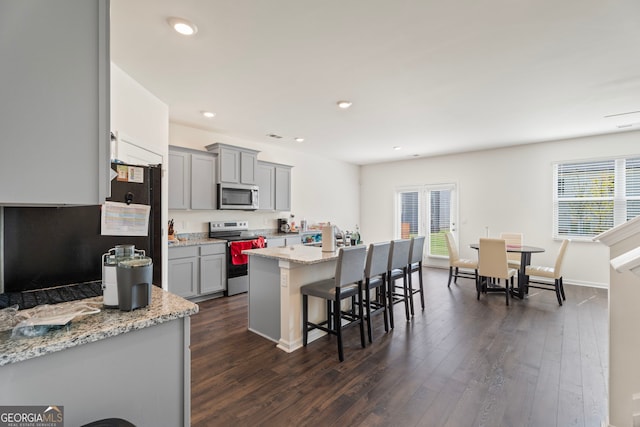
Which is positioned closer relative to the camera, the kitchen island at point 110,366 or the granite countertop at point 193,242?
the kitchen island at point 110,366

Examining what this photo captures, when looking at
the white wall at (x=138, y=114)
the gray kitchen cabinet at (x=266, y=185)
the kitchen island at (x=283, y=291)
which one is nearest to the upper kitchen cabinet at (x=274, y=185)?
the gray kitchen cabinet at (x=266, y=185)

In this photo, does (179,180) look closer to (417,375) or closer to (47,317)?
(47,317)

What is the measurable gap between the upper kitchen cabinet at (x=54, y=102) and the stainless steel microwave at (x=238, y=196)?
382cm

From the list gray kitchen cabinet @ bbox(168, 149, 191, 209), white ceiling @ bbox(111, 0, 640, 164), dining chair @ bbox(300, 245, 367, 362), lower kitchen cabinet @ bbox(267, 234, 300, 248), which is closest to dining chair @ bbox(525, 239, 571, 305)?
white ceiling @ bbox(111, 0, 640, 164)

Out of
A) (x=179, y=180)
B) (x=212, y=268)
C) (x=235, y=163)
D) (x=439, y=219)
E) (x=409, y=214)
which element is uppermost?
(x=235, y=163)

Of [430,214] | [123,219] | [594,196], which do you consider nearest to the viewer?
[123,219]

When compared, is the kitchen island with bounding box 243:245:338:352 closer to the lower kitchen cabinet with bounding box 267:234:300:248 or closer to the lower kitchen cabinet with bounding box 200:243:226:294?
the lower kitchen cabinet with bounding box 200:243:226:294

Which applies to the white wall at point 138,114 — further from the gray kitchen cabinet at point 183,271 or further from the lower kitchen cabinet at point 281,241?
the lower kitchen cabinet at point 281,241

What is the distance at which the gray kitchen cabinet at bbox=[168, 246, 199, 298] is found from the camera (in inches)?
155

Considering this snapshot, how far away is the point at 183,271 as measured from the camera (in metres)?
4.05

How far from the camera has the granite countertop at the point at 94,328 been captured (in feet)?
2.97

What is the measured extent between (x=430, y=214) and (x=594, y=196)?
9.41 feet

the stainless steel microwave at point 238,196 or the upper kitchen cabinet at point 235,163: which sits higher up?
the upper kitchen cabinet at point 235,163

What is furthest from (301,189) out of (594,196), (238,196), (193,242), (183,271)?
(594,196)
